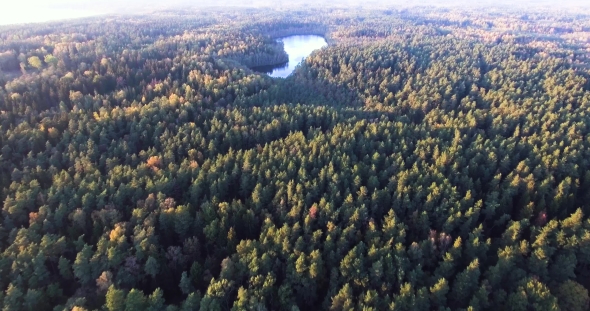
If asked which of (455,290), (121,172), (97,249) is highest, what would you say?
(121,172)

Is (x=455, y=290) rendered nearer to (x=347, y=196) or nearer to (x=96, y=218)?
(x=347, y=196)

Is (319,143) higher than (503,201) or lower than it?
higher

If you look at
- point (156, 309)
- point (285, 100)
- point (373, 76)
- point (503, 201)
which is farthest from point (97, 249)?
point (373, 76)

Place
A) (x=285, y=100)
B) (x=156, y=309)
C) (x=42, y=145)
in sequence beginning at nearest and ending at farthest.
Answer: (x=156, y=309)
(x=42, y=145)
(x=285, y=100)

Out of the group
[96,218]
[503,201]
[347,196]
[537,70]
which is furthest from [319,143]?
[537,70]

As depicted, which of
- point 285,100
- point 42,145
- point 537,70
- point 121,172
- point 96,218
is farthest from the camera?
point 537,70

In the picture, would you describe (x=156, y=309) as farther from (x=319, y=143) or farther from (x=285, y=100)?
(x=285, y=100)

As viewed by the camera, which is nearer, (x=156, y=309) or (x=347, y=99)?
Answer: (x=156, y=309)
